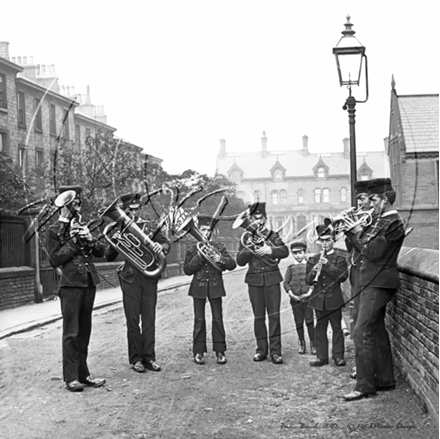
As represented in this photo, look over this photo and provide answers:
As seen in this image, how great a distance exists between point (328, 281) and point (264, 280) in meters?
0.77

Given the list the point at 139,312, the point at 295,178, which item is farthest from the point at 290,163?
the point at 139,312

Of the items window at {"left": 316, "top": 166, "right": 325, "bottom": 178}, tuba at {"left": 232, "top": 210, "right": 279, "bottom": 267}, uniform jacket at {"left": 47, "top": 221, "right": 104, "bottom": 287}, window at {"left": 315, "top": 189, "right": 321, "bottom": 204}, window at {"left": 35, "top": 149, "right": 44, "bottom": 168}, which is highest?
window at {"left": 35, "top": 149, "right": 44, "bottom": 168}

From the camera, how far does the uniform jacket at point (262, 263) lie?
4242 mm

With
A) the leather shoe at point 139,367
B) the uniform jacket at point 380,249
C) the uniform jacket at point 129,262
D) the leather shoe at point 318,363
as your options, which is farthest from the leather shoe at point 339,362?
the uniform jacket at point 129,262

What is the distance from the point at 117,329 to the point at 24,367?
2.24m

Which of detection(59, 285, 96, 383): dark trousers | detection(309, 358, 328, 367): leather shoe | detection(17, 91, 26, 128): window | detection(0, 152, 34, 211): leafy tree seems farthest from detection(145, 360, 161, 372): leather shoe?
detection(0, 152, 34, 211): leafy tree

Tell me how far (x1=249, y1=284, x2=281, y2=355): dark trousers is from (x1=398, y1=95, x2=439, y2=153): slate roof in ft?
8.47

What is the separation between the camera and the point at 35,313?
1305 cm

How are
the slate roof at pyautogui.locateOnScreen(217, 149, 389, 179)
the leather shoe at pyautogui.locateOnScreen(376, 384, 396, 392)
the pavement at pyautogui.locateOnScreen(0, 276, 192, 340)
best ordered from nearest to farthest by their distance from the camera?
the slate roof at pyautogui.locateOnScreen(217, 149, 389, 179) < the leather shoe at pyautogui.locateOnScreen(376, 384, 396, 392) < the pavement at pyautogui.locateOnScreen(0, 276, 192, 340)

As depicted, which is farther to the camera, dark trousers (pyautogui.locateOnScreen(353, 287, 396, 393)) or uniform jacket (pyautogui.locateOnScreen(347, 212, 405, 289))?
dark trousers (pyautogui.locateOnScreen(353, 287, 396, 393))

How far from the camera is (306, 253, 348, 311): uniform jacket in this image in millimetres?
6676

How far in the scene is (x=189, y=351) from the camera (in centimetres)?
808

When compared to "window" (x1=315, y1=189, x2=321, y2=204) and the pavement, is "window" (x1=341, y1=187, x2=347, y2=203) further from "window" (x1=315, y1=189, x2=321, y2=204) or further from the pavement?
the pavement

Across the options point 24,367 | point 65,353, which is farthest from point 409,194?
point 24,367
